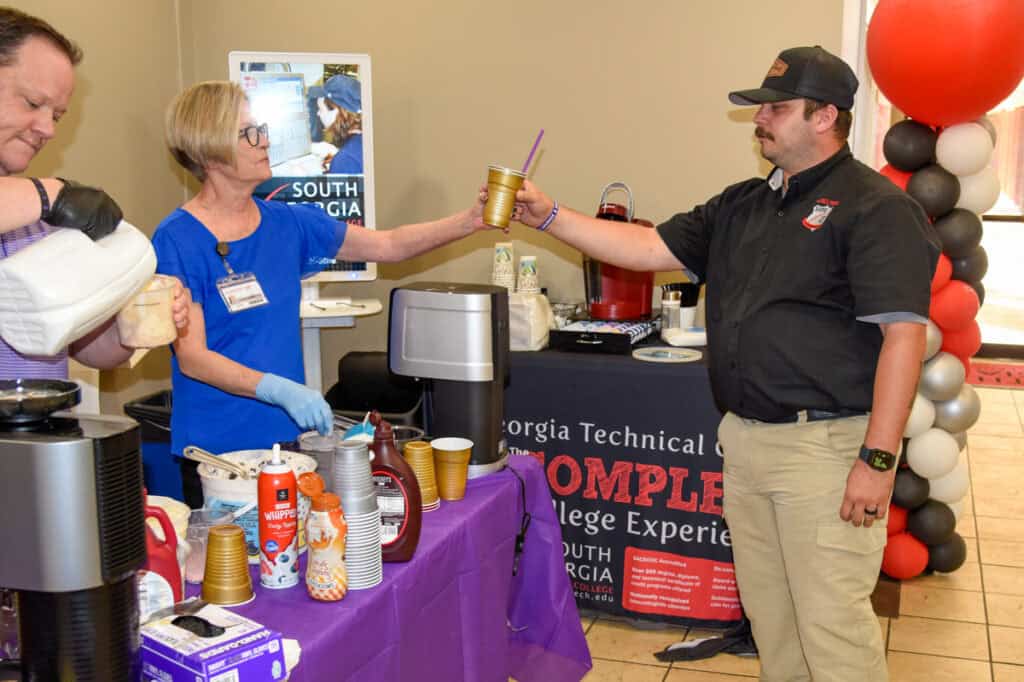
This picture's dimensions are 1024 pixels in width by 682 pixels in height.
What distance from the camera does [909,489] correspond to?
3699mm

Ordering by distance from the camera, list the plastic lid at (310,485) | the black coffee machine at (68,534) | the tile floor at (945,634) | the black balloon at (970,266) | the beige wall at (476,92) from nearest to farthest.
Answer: the black coffee machine at (68,534)
the plastic lid at (310,485)
the tile floor at (945,634)
the black balloon at (970,266)
the beige wall at (476,92)

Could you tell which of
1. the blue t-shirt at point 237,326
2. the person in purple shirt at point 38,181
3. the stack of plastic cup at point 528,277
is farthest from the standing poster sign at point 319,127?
the person in purple shirt at point 38,181

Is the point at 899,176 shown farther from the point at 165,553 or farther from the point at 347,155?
the point at 165,553

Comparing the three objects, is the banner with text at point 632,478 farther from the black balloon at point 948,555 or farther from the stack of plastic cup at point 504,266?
the black balloon at point 948,555

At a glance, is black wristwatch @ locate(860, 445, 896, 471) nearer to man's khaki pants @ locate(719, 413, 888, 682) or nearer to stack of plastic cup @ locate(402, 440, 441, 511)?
man's khaki pants @ locate(719, 413, 888, 682)

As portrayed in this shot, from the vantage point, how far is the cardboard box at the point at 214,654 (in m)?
1.28

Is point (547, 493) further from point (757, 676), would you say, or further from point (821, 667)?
point (757, 676)

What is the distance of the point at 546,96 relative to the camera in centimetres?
415

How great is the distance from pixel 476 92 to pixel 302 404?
251 centimetres

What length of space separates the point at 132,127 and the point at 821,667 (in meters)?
3.44

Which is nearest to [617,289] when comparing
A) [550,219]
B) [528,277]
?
[528,277]

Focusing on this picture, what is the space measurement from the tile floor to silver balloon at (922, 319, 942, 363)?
0.92 m

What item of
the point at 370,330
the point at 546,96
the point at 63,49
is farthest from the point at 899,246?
the point at 370,330

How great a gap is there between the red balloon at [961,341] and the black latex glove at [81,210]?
315 centimetres
